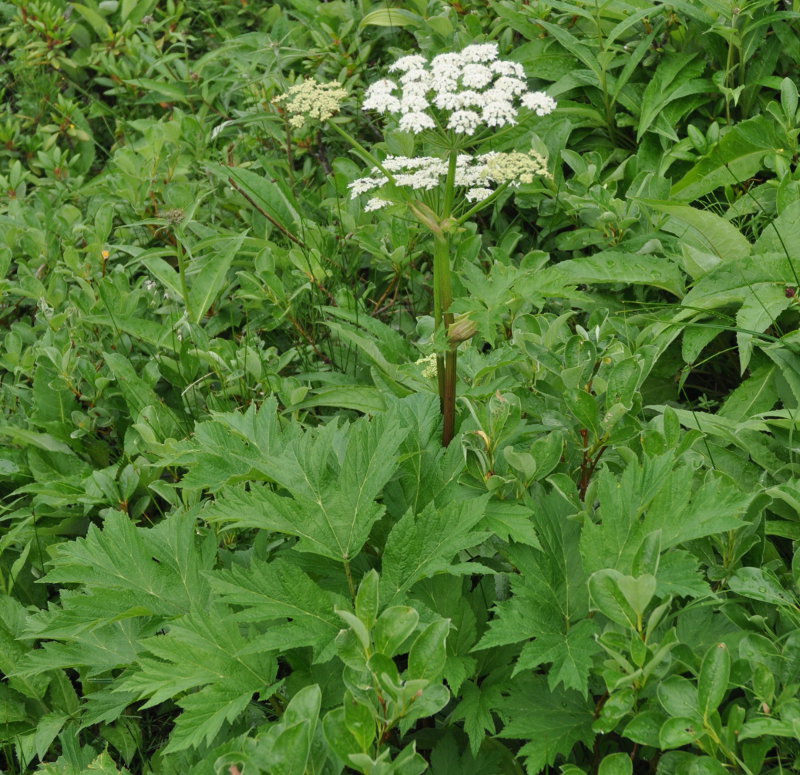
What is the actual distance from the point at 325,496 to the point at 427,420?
0.33m

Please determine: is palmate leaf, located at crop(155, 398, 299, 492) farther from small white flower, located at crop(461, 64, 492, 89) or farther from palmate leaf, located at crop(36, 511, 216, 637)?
small white flower, located at crop(461, 64, 492, 89)

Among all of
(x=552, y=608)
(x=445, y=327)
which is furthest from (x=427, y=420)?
(x=552, y=608)

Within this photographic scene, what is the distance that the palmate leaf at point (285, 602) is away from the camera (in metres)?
1.41

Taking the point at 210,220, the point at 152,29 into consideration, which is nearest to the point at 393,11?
the point at 210,220

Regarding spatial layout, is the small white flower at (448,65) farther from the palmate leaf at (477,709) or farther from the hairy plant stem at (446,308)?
the palmate leaf at (477,709)

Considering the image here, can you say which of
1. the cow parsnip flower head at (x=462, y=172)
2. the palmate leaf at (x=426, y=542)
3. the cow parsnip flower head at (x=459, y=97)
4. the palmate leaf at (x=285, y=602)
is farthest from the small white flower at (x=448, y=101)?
the palmate leaf at (x=285, y=602)

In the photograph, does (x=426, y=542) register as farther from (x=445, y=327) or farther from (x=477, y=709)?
(x=445, y=327)

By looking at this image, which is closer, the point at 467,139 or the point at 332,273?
the point at 467,139

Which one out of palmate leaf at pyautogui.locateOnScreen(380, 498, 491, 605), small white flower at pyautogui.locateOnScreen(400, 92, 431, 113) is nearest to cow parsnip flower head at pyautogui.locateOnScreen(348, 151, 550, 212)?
small white flower at pyautogui.locateOnScreen(400, 92, 431, 113)

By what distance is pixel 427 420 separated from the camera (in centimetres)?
179

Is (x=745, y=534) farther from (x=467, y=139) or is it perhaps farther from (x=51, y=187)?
(x=51, y=187)

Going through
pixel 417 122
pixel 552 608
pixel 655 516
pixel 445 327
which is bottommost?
pixel 552 608

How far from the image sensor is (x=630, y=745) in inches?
58.9

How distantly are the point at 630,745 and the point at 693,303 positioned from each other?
117 cm
